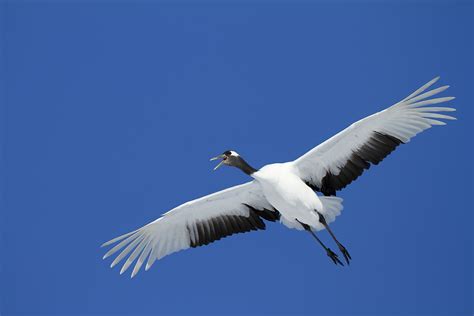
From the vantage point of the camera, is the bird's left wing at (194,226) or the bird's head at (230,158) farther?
the bird's left wing at (194,226)

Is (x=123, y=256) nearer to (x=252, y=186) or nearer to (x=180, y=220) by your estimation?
(x=180, y=220)

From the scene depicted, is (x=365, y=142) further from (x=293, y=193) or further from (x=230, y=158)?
(x=230, y=158)

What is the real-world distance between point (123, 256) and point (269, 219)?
297 cm

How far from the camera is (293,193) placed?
15.3m

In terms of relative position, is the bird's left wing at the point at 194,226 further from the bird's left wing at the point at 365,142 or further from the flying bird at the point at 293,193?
the bird's left wing at the point at 365,142

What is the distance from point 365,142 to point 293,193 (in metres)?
1.64

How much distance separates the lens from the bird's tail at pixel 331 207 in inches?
613

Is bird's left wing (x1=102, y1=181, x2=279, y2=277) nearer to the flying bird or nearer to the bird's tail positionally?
the flying bird

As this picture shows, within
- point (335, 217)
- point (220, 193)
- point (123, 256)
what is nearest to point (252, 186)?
point (220, 193)

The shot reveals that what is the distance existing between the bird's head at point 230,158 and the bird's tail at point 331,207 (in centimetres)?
170

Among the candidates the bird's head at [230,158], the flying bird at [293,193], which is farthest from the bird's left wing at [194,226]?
the bird's head at [230,158]

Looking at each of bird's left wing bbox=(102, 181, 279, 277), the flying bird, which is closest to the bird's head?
the flying bird

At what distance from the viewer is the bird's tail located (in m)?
15.6

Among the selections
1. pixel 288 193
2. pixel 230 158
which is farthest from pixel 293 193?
pixel 230 158
